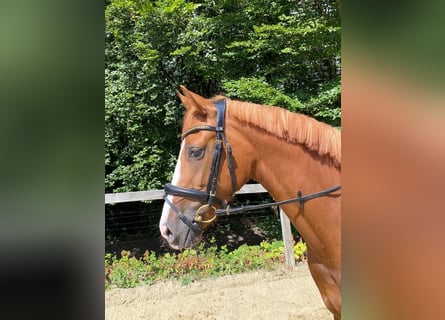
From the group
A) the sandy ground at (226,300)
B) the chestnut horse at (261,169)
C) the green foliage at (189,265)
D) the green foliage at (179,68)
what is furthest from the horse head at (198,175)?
the green foliage at (179,68)

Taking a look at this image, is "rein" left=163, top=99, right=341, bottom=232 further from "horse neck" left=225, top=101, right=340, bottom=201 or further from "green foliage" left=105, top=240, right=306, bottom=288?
"green foliage" left=105, top=240, right=306, bottom=288

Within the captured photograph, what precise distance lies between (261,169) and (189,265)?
122 inches

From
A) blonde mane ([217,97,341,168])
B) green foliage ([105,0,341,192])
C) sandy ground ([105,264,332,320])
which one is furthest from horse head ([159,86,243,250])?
green foliage ([105,0,341,192])

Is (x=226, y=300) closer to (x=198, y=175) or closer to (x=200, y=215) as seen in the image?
(x=200, y=215)

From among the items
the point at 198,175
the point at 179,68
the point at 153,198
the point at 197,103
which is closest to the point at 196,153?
the point at 198,175

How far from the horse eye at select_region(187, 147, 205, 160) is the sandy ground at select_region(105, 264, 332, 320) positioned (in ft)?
7.08

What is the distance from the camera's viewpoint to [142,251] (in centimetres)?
623

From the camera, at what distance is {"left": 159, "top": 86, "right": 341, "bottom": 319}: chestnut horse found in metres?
1.81

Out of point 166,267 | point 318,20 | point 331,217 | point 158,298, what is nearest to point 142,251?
point 166,267

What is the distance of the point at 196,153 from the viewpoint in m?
1.98

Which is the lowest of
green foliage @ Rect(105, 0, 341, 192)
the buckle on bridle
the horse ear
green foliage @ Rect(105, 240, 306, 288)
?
green foliage @ Rect(105, 240, 306, 288)
